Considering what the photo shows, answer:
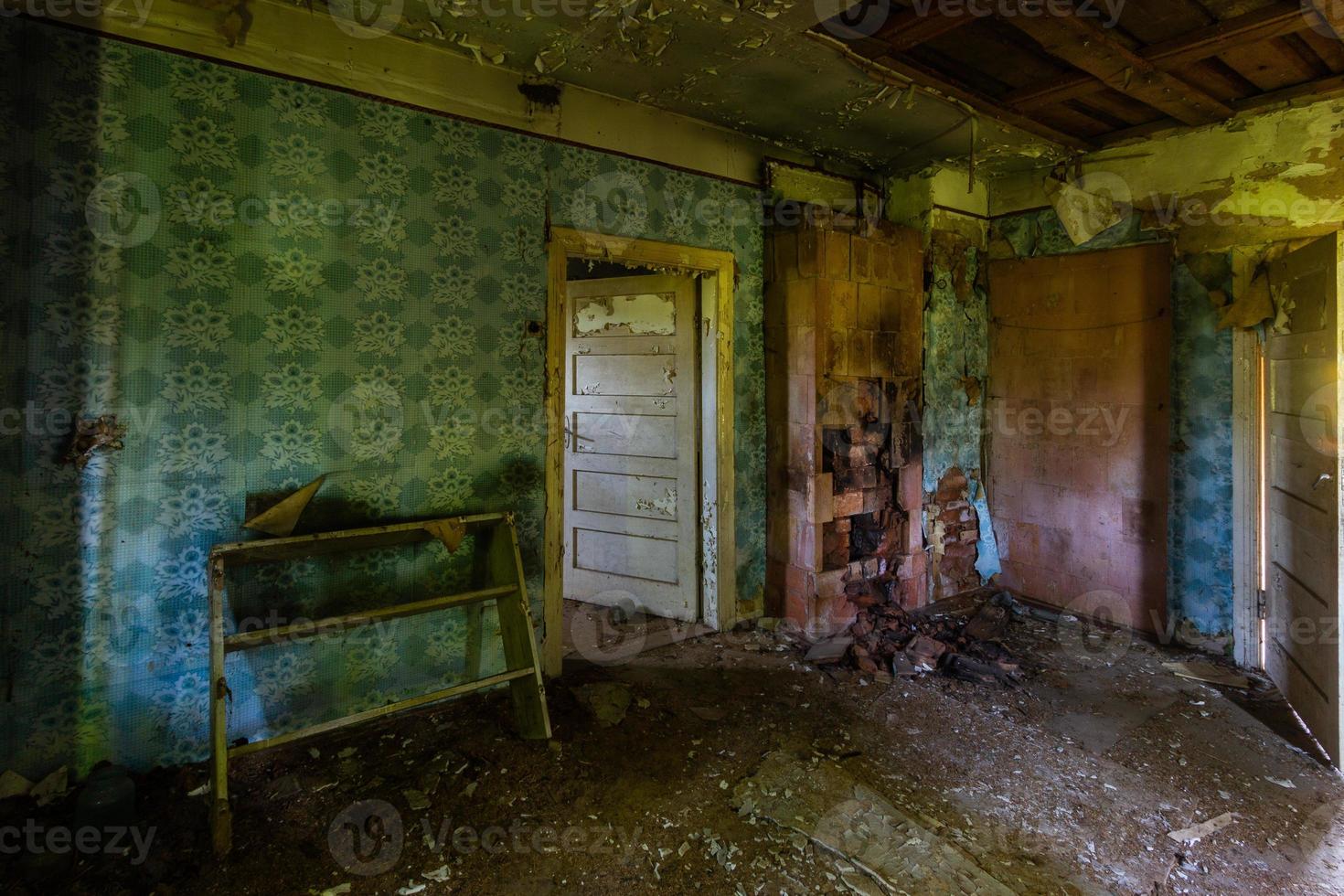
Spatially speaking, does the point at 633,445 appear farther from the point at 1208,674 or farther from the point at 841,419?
the point at 1208,674

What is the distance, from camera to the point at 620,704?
264cm

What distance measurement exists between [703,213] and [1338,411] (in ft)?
8.46

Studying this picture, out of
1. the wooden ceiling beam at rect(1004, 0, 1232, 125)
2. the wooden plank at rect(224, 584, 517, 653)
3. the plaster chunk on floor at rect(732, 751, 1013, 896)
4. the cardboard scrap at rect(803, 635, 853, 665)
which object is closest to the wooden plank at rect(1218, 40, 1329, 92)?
the wooden ceiling beam at rect(1004, 0, 1232, 125)

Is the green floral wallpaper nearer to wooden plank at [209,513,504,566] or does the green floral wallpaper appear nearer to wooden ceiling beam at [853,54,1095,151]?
wooden plank at [209,513,504,566]

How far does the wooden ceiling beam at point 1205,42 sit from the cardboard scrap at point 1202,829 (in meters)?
2.72

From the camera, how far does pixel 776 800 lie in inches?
81.1

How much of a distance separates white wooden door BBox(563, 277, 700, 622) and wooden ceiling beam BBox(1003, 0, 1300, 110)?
6.11ft

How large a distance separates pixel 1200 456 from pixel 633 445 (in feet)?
9.45

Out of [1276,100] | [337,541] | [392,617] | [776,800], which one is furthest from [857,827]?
[1276,100]

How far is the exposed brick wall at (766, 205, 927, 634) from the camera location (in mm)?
3320

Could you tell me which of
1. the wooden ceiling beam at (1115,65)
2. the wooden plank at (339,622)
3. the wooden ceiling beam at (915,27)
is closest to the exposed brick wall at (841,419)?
the wooden ceiling beam at (915,27)

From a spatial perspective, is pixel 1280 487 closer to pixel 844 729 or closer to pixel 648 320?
pixel 844 729

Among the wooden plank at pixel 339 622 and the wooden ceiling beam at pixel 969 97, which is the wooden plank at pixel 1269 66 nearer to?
the wooden ceiling beam at pixel 969 97

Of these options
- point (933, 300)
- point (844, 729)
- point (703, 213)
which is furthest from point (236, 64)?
point (933, 300)
